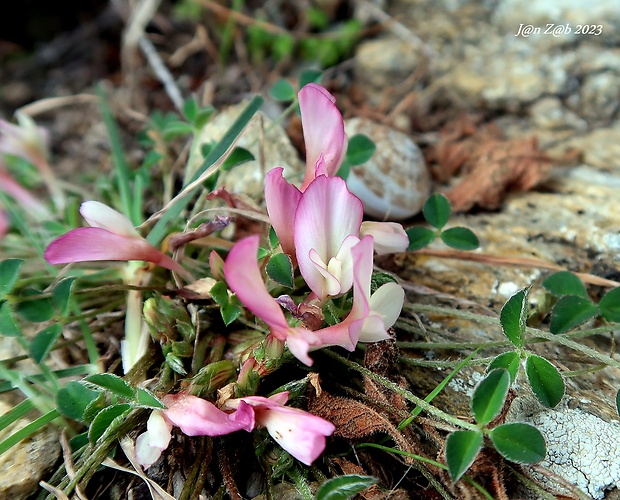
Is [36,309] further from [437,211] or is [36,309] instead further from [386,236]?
[437,211]

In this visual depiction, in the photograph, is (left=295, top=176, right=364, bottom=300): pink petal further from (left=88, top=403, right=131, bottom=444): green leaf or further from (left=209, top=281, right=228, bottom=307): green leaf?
(left=88, top=403, right=131, bottom=444): green leaf

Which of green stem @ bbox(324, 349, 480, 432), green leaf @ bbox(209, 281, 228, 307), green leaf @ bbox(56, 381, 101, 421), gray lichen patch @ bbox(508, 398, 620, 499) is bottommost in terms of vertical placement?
gray lichen patch @ bbox(508, 398, 620, 499)

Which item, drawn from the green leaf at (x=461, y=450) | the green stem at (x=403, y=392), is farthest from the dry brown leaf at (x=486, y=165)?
the green leaf at (x=461, y=450)

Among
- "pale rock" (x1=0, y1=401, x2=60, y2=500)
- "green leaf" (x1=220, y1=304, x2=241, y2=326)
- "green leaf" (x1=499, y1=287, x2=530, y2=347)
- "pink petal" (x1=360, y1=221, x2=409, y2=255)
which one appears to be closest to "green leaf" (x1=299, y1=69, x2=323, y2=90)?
"pink petal" (x1=360, y1=221, x2=409, y2=255)

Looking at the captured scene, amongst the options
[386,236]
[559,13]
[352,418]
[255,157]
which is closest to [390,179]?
[255,157]

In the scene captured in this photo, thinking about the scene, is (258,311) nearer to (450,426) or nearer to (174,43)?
(450,426)

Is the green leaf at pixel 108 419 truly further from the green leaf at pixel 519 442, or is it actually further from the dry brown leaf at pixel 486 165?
the dry brown leaf at pixel 486 165
